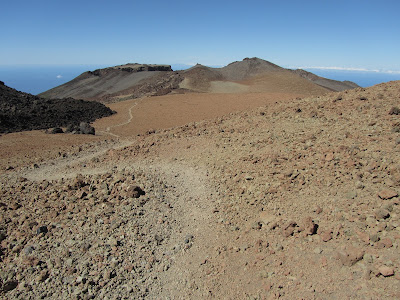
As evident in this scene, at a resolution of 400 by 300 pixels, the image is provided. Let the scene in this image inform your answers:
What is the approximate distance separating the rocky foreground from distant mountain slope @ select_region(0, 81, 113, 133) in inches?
475

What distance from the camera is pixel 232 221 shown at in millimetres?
5793

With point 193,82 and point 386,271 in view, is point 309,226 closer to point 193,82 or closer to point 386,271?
point 386,271

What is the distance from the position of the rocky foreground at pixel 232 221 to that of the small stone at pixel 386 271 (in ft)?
0.05

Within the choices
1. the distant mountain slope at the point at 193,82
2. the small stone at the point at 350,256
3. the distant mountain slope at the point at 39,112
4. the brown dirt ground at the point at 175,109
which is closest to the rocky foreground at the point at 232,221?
the small stone at the point at 350,256

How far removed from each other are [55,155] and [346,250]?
11689 millimetres

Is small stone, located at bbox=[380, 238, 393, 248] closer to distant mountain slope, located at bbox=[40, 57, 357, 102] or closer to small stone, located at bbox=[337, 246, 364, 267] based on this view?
small stone, located at bbox=[337, 246, 364, 267]

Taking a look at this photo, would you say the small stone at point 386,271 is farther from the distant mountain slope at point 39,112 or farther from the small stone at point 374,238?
the distant mountain slope at point 39,112

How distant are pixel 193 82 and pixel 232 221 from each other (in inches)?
1444

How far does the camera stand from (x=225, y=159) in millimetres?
8008

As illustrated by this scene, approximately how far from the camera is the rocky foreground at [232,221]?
4.36 metres

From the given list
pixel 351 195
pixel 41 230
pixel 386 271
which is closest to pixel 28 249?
pixel 41 230

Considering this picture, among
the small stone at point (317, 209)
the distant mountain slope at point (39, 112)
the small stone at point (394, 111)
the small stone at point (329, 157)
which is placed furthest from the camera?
the distant mountain slope at point (39, 112)

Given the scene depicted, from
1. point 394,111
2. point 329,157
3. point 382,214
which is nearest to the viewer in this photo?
point 382,214

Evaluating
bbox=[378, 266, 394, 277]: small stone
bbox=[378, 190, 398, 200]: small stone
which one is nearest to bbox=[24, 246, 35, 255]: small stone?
bbox=[378, 266, 394, 277]: small stone
